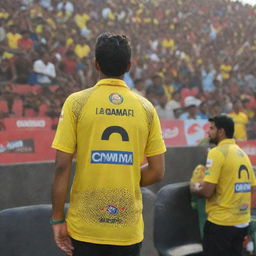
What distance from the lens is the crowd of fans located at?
10312mm

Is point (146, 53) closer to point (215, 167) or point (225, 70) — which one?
point (225, 70)

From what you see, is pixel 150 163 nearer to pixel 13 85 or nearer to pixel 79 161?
pixel 79 161

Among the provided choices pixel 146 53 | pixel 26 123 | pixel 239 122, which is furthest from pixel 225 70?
pixel 26 123

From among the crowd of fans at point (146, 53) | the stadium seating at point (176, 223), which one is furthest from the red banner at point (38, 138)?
the stadium seating at point (176, 223)

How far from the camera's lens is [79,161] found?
2123 mm

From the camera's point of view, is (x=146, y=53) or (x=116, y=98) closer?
(x=116, y=98)

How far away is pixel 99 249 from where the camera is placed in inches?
83.0

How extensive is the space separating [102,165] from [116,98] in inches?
13.6

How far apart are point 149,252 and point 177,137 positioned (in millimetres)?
4946

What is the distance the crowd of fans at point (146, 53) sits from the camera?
10.3 meters

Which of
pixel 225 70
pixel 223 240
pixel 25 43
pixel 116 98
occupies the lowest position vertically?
pixel 223 240

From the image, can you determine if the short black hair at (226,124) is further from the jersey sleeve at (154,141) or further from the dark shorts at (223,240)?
the jersey sleeve at (154,141)

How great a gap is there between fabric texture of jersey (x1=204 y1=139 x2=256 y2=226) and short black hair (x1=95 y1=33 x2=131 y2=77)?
77.4 inches

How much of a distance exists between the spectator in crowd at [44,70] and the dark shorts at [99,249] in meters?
8.48
